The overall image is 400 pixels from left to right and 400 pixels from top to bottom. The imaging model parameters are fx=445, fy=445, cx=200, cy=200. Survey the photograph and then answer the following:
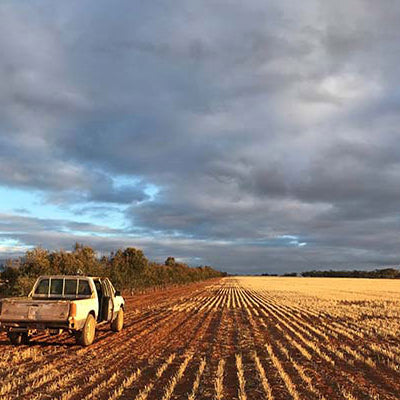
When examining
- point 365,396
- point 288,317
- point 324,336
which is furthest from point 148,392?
point 288,317

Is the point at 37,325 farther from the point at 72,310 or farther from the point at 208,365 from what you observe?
the point at 208,365

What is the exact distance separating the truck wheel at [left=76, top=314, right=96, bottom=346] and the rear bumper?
0.38 metres

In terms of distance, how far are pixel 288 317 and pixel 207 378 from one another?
1431 centimetres

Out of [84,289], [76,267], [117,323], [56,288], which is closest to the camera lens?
[84,289]

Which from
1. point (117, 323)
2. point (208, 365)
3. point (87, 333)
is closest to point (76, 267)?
point (117, 323)

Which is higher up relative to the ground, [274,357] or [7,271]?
[7,271]

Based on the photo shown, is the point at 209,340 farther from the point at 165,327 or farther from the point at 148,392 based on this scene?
the point at 148,392

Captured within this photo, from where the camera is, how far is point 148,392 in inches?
306

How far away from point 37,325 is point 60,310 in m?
0.79

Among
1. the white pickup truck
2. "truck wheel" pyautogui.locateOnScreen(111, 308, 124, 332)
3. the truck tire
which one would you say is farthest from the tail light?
"truck wheel" pyautogui.locateOnScreen(111, 308, 124, 332)

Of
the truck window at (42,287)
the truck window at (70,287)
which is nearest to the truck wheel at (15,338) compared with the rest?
the truck window at (42,287)

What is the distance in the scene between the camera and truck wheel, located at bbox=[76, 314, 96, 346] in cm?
1205

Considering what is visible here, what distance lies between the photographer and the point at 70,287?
1409 cm

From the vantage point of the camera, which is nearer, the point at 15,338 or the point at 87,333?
the point at 87,333
